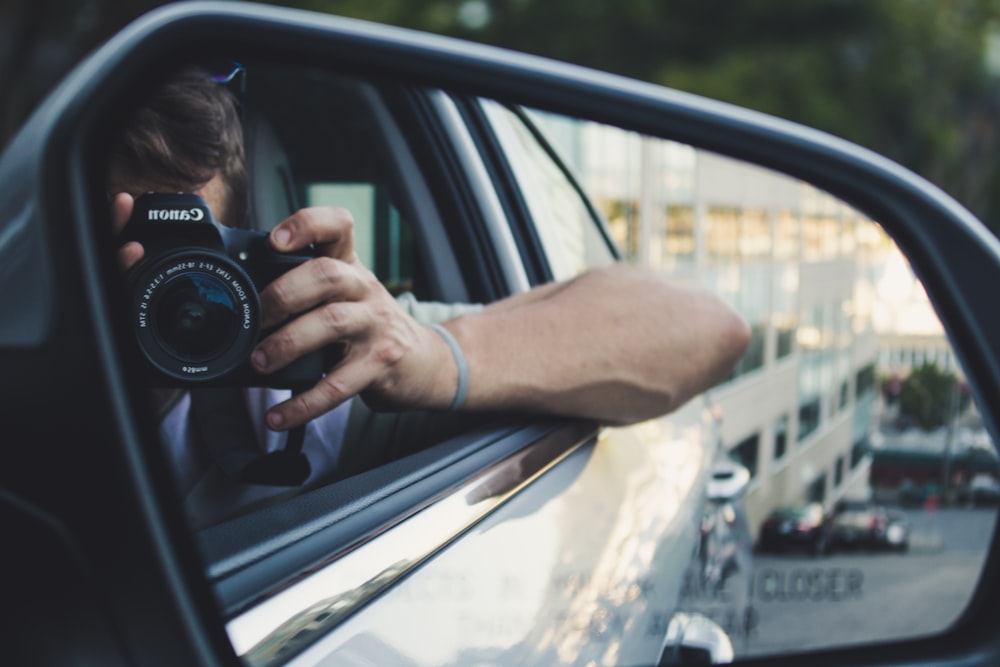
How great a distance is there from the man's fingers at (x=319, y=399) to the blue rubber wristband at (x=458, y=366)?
261 mm

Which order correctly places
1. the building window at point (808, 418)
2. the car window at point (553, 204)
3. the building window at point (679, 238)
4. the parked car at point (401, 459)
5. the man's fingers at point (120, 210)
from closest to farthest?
the parked car at point (401, 459)
the man's fingers at point (120, 210)
the building window at point (808, 418)
the building window at point (679, 238)
the car window at point (553, 204)

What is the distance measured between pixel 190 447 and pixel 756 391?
925 mm

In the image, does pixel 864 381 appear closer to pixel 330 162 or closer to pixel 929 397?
pixel 929 397

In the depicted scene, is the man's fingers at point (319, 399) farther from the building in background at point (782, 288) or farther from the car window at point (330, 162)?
the building in background at point (782, 288)

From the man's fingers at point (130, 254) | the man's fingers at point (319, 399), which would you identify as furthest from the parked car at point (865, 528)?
the man's fingers at point (130, 254)

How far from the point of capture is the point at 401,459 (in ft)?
5.40

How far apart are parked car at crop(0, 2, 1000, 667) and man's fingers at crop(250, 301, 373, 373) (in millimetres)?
185

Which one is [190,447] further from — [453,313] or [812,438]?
[812,438]

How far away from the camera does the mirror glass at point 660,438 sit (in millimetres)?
1372

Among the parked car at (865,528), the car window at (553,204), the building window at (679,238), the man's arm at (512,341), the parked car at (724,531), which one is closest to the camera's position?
the man's arm at (512,341)

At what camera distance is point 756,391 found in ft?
6.14

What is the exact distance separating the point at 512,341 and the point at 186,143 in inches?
25.1

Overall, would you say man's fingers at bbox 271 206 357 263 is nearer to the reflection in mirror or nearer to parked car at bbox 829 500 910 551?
the reflection in mirror

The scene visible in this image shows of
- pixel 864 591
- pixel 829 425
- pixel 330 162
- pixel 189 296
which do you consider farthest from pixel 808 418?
pixel 189 296
